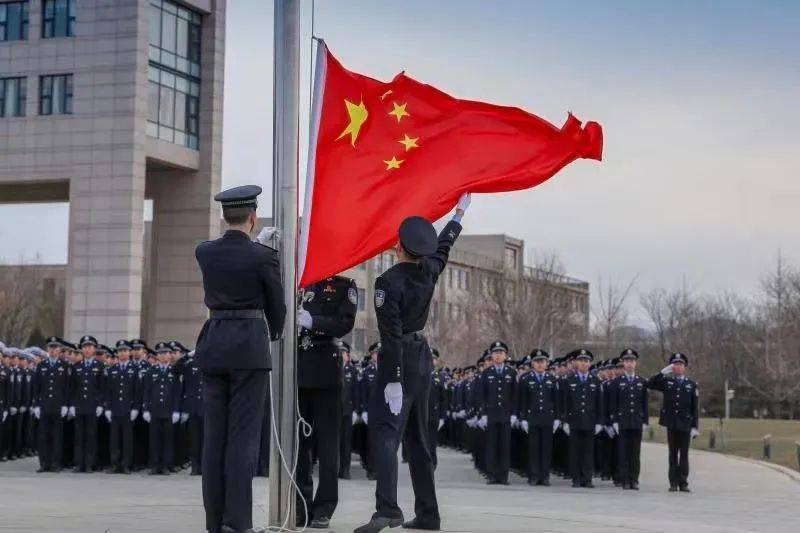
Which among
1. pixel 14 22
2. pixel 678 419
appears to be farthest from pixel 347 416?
pixel 14 22

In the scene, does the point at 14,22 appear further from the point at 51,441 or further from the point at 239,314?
the point at 239,314

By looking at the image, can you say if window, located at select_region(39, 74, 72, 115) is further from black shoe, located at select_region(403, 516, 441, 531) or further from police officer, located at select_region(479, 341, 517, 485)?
black shoe, located at select_region(403, 516, 441, 531)

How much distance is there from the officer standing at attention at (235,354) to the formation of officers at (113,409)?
11.4 metres

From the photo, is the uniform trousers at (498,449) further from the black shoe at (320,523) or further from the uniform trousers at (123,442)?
the black shoe at (320,523)

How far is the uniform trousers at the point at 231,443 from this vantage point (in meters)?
7.76

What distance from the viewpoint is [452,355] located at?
60594mm

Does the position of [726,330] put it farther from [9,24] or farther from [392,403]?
[392,403]

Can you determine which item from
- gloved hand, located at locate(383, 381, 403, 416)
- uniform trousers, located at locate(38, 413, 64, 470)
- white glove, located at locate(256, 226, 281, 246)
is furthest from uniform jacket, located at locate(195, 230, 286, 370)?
uniform trousers, located at locate(38, 413, 64, 470)

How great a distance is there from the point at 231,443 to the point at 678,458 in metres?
11.0

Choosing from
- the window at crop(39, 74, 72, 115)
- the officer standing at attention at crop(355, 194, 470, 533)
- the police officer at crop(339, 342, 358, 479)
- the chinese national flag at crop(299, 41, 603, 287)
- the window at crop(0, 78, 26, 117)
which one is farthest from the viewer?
the window at crop(0, 78, 26, 117)

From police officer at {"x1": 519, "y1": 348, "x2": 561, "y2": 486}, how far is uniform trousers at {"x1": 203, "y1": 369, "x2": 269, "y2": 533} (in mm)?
11178

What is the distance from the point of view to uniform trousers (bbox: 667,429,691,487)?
1725 centimetres

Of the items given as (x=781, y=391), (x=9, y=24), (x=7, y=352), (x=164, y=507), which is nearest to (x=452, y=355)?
(x=781, y=391)

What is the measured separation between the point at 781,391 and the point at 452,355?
49.9ft
